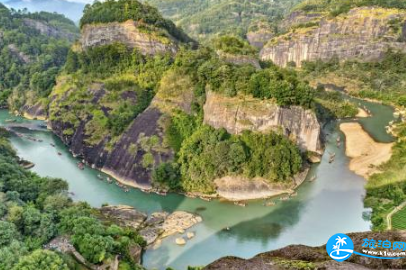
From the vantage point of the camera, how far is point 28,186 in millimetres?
34219

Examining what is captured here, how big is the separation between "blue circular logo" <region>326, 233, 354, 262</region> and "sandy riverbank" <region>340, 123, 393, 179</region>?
1330 inches

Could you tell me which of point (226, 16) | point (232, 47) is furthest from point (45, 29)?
point (232, 47)

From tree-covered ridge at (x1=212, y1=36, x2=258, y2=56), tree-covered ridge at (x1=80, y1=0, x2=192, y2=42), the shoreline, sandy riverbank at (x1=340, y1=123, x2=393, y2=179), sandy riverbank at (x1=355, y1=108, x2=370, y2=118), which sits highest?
tree-covered ridge at (x1=80, y1=0, x2=192, y2=42)

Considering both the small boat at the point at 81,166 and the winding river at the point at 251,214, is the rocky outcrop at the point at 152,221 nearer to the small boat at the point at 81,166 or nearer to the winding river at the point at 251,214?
the winding river at the point at 251,214

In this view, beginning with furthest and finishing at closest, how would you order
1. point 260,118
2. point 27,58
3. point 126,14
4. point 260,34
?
point 260,34 < point 27,58 < point 126,14 < point 260,118

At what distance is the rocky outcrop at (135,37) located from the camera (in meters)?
58.8

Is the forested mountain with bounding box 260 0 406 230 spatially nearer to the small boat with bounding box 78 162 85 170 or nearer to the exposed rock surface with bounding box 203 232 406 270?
the small boat with bounding box 78 162 85 170

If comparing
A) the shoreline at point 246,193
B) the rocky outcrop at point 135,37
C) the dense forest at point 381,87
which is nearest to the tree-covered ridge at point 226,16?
the dense forest at point 381,87

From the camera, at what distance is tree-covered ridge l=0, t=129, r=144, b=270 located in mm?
22328

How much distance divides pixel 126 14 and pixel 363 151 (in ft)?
131

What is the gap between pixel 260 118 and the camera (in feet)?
135

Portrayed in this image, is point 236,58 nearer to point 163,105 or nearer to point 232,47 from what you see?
point 232,47

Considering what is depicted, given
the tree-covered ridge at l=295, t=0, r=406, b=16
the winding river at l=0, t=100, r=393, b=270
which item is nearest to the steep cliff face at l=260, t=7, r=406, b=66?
the tree-covered ridge at l=295, t=0, r=406, b=16

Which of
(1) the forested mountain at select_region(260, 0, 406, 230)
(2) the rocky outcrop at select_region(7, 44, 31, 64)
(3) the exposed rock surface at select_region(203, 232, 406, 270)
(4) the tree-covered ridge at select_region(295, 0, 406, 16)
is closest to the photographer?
(3) the exposed rock surface at select_region(203, 232, 406, 270)
